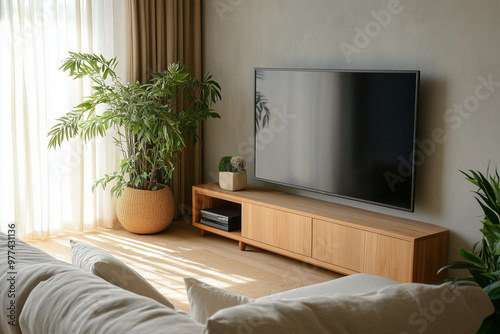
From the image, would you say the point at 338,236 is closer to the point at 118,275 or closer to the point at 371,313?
the point at 118,275

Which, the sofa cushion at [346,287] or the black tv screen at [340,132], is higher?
the black tv screen at [340,132]

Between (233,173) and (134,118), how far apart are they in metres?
0.89

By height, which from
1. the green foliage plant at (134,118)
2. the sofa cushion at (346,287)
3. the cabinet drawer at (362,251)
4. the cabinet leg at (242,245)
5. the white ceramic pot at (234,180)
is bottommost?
the cabinet leg at (242,245)

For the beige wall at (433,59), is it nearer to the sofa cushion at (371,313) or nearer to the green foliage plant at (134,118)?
the green foliage plant at (134,118)

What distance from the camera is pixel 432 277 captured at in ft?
11.5

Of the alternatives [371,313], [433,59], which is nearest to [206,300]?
[371,313]

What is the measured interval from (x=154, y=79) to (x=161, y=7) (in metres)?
0.73

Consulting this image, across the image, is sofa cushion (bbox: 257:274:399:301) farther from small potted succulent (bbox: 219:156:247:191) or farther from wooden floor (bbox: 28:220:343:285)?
small potted succulent (bbox: 219:156:247:191)

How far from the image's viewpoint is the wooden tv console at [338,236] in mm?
3453

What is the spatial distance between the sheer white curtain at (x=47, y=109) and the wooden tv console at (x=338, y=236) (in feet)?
3.63

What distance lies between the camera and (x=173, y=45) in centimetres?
529

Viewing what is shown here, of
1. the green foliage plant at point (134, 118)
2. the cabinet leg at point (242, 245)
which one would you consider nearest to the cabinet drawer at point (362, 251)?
the cabinet leg at point (242, 245)

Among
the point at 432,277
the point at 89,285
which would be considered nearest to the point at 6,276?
the point at 89,285

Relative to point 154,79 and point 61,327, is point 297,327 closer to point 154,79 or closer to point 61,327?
point 61,327
